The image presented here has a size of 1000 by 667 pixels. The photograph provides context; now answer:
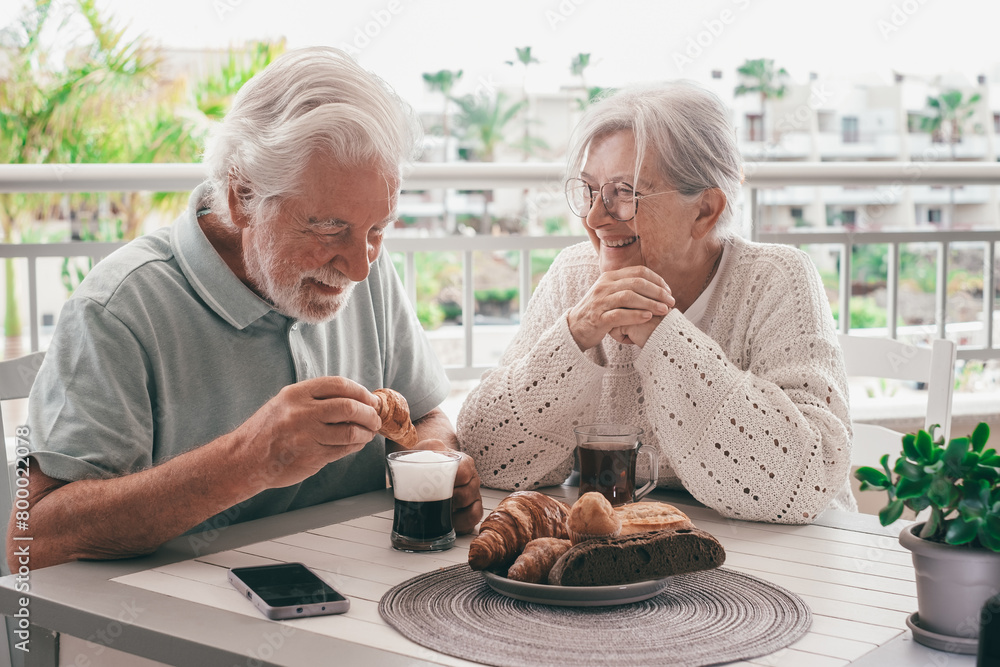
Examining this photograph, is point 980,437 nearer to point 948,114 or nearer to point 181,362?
point 181,362

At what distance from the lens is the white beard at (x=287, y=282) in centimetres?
146

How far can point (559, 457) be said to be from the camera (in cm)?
168

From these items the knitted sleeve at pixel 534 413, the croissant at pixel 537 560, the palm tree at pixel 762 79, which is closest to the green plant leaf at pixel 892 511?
the croissant at pixel 537 560

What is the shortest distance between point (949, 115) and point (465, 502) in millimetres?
→ 25399

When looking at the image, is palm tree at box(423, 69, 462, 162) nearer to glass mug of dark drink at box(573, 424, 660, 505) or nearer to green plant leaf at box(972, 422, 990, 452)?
glass mug of dark drink at box(573, 424, 660, 505)

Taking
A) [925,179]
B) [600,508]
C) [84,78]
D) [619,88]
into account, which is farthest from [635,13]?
[600,508]

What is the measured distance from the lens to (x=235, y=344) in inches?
60.4

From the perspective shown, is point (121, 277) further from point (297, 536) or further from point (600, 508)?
point (600, 508)

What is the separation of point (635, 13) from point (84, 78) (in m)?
8.86

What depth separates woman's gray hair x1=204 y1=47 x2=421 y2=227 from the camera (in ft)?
4.58

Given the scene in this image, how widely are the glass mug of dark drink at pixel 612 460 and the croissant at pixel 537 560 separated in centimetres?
26

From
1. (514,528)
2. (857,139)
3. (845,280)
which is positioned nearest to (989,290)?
(845,280)

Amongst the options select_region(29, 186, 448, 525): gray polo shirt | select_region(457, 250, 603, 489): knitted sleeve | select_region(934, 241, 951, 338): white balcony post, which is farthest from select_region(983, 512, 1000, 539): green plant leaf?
select_region(934, 241, 951, 338): white balcony post

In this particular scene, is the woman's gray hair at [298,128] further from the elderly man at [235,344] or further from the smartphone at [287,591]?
the smartphone at [287,591]
